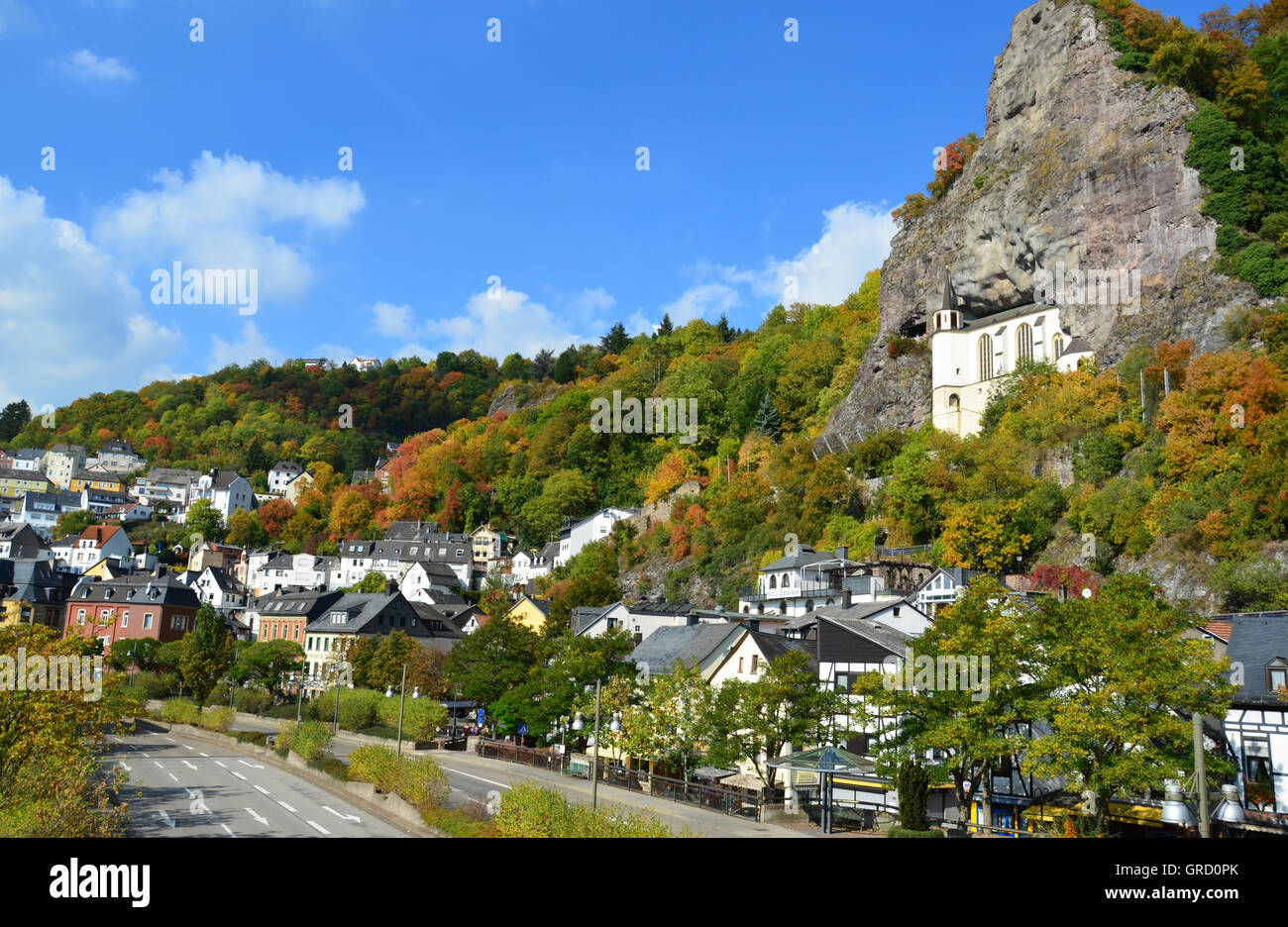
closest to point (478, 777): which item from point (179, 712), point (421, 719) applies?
point (421, 719)

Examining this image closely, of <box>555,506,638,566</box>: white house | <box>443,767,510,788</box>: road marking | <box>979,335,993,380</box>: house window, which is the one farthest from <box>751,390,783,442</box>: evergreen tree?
<box>443,767,510,788</box>: road marking

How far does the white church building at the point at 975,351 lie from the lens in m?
75.6

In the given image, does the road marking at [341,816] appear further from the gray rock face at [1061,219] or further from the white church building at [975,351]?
the white church building at [975,351]

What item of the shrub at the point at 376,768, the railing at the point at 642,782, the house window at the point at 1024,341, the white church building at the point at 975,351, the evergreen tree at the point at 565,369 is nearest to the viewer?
the shrub at the point at 376,768

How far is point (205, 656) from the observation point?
62.3 metres

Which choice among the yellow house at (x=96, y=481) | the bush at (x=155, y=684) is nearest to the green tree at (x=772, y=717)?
the bush at (x=155, y=684)

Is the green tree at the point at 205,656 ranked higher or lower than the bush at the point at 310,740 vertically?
higher

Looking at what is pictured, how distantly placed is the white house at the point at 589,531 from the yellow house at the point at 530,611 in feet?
48.9

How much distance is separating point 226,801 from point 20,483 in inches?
6523

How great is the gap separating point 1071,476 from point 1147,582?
32.5 meters

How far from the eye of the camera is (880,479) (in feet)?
251

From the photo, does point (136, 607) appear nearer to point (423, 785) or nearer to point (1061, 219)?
A: point (423, 785)

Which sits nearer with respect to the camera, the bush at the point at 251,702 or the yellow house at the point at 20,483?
the bush at the point at 251,702
